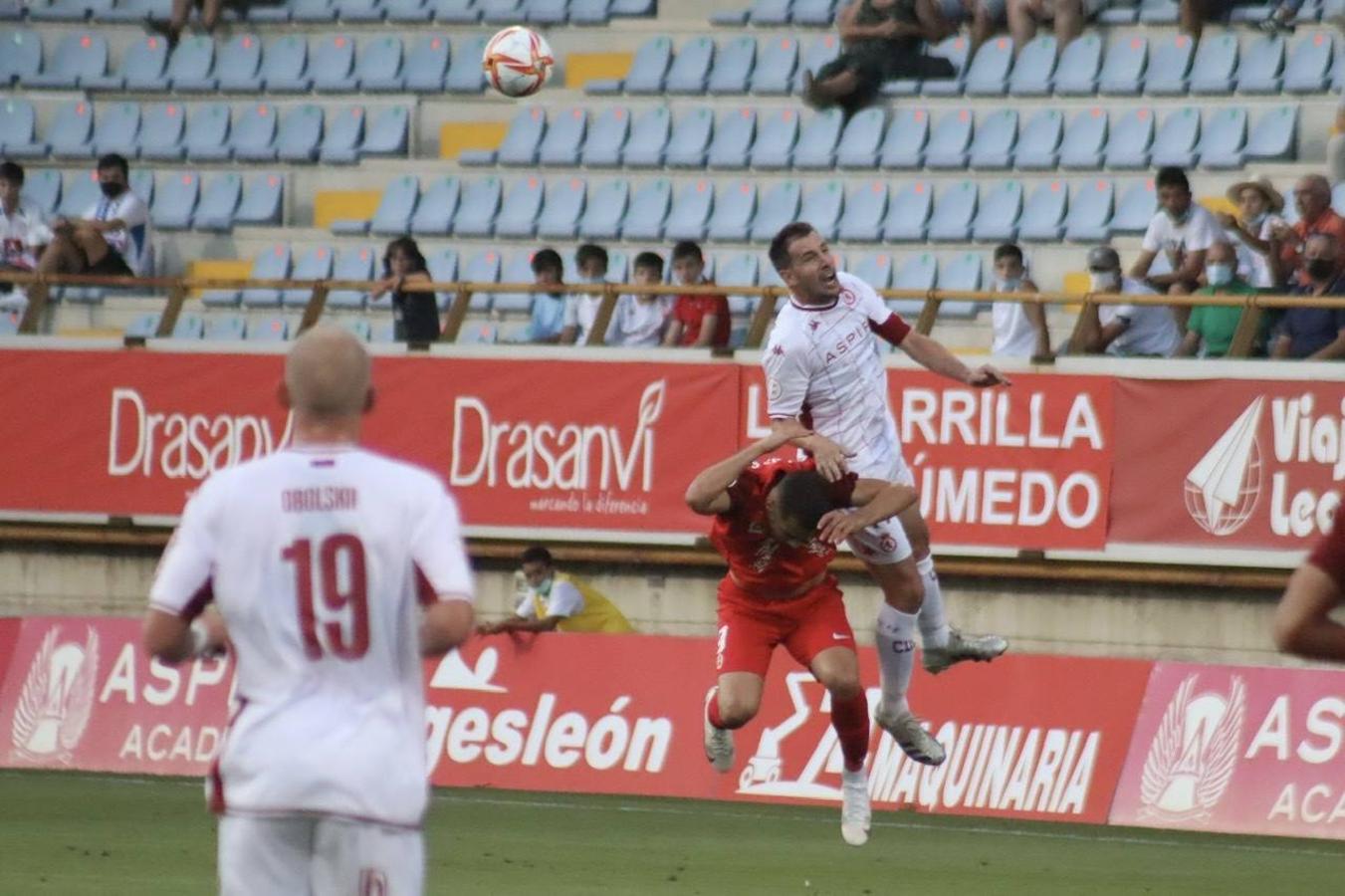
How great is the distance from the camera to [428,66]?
2375cm

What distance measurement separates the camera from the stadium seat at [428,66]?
77.6 feet

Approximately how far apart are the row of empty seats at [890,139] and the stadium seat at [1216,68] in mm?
300

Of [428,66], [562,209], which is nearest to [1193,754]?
[562,209]

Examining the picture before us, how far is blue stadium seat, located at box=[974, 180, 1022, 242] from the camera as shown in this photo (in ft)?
64.3

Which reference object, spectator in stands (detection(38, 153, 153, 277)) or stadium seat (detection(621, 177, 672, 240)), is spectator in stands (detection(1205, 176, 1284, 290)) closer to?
stadium seat (detection(621, 177, 672, 240))

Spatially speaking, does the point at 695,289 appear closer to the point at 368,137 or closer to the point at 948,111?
the point at 948,111

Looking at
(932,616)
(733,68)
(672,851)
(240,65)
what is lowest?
(672,851)

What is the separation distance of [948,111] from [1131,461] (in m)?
5.12

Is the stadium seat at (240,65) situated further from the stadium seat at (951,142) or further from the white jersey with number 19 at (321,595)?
the white jersey with number 19 at (321,595)

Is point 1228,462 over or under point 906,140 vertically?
under

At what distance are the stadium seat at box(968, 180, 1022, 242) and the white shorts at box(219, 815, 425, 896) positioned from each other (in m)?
14.6

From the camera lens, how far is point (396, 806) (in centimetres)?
545

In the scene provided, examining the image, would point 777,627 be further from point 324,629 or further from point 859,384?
point 324,629

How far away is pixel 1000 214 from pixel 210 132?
26.6 ft
